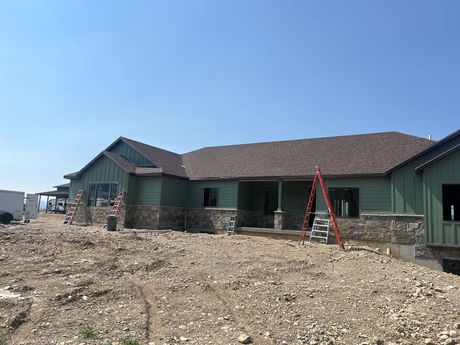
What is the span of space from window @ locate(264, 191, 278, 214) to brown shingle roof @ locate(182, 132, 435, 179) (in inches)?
72.5

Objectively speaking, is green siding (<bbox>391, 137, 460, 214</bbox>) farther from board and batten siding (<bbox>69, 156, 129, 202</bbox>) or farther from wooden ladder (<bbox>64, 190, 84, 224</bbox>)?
wooden ladder (<bbox>64, 190, 84, 224</bbox>)

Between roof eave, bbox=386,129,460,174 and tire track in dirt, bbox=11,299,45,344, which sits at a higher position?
roof eave, bbox=386,129,460,174

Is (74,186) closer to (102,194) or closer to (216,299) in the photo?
(102,194)

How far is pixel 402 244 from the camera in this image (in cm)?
1482

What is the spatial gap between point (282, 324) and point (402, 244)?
431 inches

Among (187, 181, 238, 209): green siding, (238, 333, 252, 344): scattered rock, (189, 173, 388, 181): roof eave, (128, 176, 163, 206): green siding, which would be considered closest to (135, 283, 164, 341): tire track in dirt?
(238, 333, 252, 344): scattered rock

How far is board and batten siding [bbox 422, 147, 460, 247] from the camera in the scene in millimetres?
13344

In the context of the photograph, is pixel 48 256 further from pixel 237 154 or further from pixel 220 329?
pixel 237 154

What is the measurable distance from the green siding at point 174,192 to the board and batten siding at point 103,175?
224 centimetres

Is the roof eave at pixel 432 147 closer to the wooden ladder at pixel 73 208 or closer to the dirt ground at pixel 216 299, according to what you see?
the dirt ground at pixel 216 299

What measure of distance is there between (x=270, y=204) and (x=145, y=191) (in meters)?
7.25

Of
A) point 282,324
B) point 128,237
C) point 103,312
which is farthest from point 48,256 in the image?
point 282,324

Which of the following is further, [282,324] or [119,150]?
[119,150]

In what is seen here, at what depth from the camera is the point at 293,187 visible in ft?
66.9
